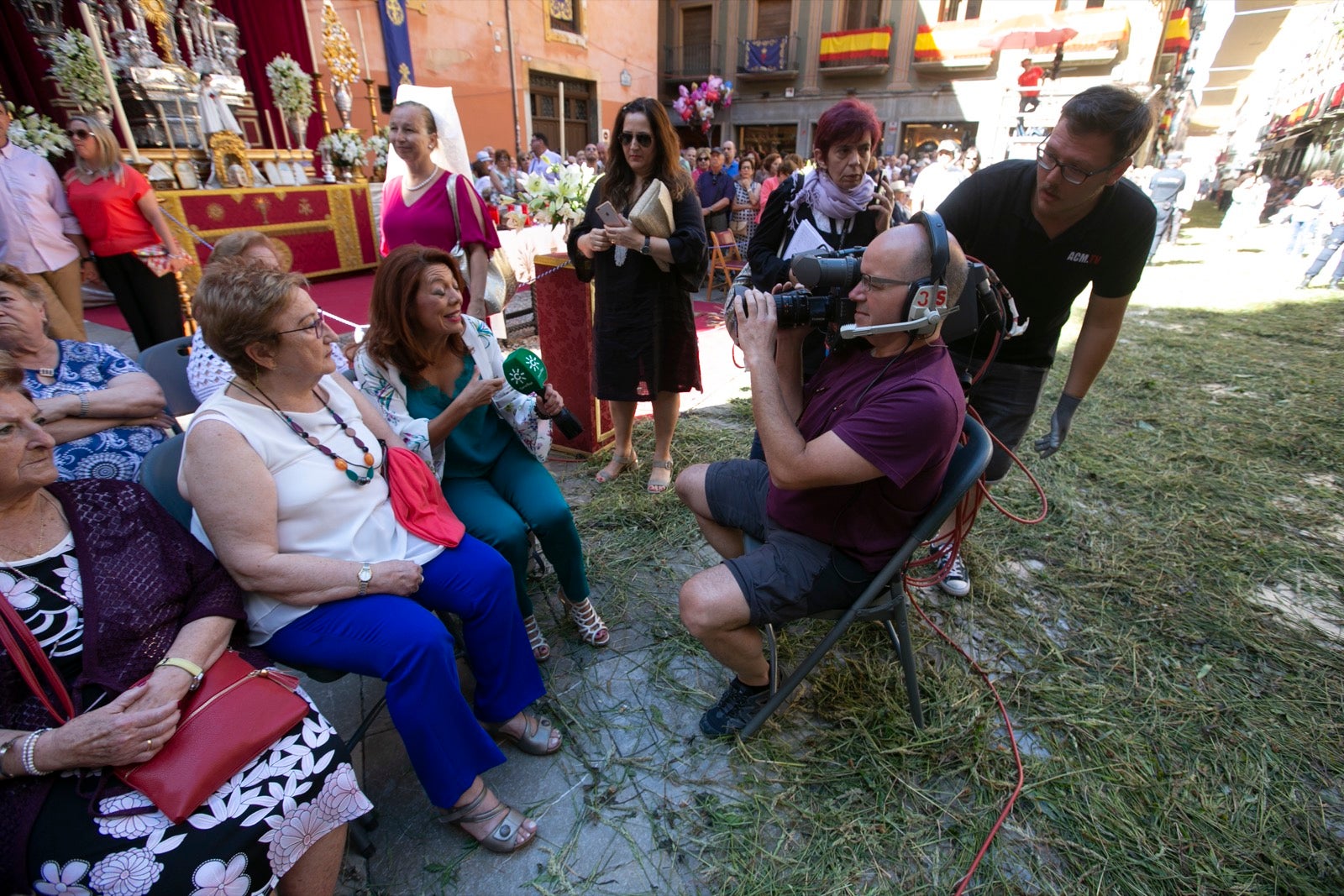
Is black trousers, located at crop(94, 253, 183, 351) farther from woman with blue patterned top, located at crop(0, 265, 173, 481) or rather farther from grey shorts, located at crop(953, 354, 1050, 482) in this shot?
grey shorts, located at crop(953, 354, 1050, 482)

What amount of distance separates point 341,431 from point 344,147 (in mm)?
7189

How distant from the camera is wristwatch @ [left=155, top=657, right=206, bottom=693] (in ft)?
4.38

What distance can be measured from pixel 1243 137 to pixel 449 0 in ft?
136

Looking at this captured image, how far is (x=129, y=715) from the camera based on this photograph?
3.94 ft

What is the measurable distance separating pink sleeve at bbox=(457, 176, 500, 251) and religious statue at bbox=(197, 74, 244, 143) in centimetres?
534

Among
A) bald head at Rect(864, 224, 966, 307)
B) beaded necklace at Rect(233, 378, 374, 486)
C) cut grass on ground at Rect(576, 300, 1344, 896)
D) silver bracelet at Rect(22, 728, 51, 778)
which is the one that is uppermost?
bald head at Rect(864, 224, 966, 307)

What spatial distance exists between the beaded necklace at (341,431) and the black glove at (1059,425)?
96.4 inches

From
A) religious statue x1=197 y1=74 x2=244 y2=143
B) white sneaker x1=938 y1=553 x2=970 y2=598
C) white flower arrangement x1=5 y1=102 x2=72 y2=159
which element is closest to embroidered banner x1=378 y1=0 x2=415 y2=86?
religious statue x1=197 y1=74 x2=244 y2=143

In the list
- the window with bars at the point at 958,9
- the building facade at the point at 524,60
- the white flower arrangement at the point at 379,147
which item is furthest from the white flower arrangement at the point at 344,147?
the window with bars at the point at 958,9

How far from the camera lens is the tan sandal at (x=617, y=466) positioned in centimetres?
355

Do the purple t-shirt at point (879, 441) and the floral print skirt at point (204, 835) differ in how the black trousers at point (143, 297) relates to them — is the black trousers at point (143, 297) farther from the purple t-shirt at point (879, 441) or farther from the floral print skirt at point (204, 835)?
the purple t-shirt at point (879, 441)

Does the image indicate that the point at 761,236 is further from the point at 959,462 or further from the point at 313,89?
the point at 313,89

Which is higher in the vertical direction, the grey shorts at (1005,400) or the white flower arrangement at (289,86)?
the white flower arrangement at (289,86)

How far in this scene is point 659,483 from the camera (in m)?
3.42
